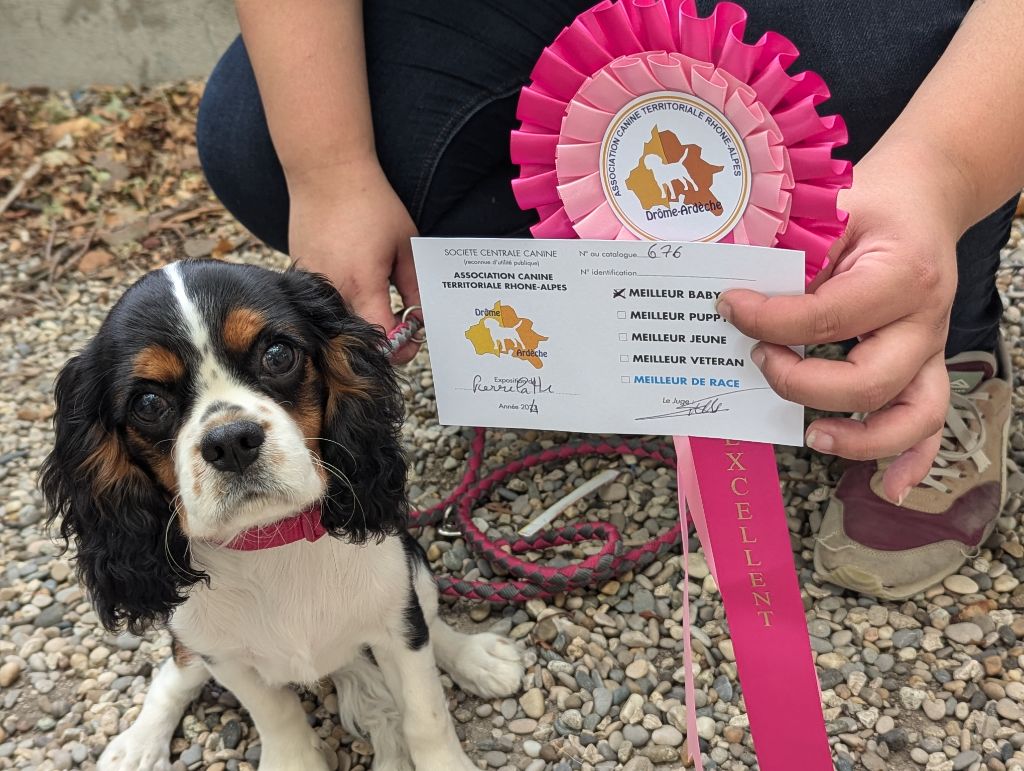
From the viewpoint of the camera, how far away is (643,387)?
1.31m

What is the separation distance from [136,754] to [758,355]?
4.54 feet

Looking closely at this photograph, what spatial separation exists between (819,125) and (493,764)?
1.24 meters

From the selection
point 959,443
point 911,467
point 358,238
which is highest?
point 358,238

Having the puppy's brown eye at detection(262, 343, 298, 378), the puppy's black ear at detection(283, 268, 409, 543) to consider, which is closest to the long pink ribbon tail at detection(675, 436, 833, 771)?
the puppy's black ear at detection(283, 268, 409, 543)

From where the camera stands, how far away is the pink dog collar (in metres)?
1.31

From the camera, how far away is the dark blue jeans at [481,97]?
1.74m

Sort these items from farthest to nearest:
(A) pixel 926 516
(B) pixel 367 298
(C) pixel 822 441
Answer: (A) pixel 926 516 < (B) pixel 367 298 < (C) pixel 822 441

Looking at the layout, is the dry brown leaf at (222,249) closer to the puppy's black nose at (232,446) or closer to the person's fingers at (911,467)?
the puppy's black nose at (232,446)

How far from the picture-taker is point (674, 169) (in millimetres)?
1184

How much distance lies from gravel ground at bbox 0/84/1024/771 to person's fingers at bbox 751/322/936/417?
2.49 ft

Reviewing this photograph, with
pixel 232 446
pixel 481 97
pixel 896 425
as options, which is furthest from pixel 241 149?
pixel 896 425
